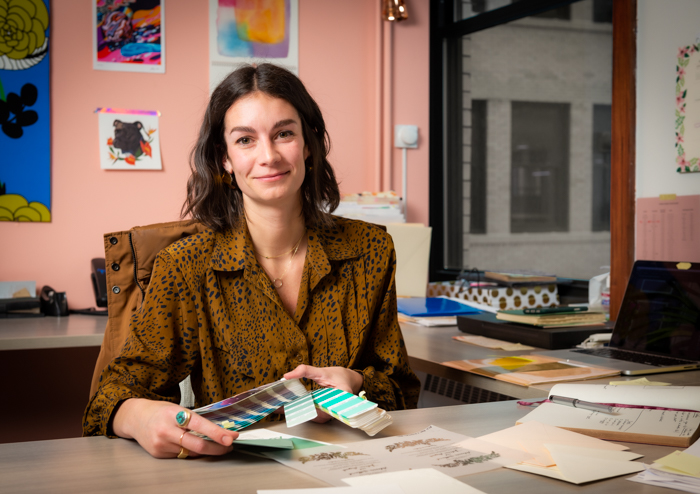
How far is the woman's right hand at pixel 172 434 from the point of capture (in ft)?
2.78

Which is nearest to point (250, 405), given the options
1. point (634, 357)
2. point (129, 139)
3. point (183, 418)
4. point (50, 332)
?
point (183, 418)

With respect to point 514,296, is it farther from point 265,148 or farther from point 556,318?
point 265,148

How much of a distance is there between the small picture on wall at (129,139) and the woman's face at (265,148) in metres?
1.54

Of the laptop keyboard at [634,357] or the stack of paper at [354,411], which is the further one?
Answer: the laptop keyboard at [634,357]

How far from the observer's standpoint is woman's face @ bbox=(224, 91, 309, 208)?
1289 mm

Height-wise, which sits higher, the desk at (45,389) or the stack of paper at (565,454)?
the stack of paper at (565,454)

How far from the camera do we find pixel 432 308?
2277 millimetres

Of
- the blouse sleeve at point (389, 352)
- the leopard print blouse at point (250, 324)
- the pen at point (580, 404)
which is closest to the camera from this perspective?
the pen at point (580, 404)

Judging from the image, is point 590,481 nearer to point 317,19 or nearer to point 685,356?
point 685,356

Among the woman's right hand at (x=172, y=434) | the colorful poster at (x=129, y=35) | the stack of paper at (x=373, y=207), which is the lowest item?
the woman's right hand at (x=172, y=434)

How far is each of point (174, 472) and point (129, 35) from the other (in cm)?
234

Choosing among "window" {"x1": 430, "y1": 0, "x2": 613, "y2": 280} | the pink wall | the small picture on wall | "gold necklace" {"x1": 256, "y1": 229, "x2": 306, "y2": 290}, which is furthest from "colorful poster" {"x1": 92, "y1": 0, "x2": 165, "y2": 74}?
"gold necklace" {"x1": 256, "y1": 229, "x2": 306, "y2": 290}

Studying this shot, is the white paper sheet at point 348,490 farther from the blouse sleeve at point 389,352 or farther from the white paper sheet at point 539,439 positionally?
the blouse sleeve at point 389,352

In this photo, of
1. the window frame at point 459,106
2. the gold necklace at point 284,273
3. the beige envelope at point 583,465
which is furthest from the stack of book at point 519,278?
the beige envelope at point 583,465
